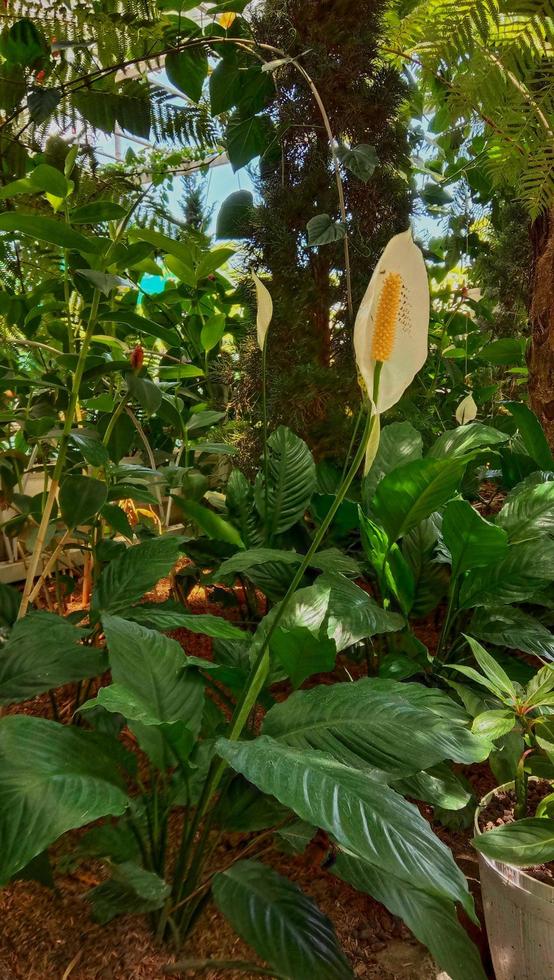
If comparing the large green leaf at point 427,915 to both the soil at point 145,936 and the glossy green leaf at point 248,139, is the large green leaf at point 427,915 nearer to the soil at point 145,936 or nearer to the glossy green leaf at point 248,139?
the soil at point 145,936

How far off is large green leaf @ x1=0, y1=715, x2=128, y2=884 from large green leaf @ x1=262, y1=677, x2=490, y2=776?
8.3 inches

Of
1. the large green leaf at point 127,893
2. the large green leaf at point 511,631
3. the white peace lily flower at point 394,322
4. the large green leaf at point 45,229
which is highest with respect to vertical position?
the large green leaf at point 45,229

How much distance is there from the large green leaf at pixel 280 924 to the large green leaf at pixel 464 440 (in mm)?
817

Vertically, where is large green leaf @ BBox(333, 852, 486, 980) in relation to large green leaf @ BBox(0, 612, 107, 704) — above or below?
below

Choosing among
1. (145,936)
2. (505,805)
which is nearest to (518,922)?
(505,805)

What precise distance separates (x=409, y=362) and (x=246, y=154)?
1.31 meters

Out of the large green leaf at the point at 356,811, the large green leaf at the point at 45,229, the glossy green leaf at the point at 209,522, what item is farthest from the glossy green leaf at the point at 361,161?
the large green leaf at the point at 356,811

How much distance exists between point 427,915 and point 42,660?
1.87 ft

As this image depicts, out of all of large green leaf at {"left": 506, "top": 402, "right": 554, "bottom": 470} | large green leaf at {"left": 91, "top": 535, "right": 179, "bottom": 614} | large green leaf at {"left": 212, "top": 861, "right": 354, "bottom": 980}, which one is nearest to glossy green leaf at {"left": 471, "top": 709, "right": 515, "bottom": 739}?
large green leaf at {"left": 212, "top": 861, "right": 354, "bottom": 980}

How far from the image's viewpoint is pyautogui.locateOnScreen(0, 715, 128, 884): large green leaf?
583 mm

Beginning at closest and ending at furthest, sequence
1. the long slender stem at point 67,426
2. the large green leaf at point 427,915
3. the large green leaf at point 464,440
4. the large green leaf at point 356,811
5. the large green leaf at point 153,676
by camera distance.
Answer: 1. the large green leaf at point 356,811
2. the large green leaf at point 427,915
3. the large green leaf at point 153,676
4. the long slender stem at point 67,426
5. the large green leaf at point 464,440

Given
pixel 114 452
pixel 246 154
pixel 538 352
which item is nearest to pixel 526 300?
pixel 538 352

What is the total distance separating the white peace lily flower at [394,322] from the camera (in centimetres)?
56

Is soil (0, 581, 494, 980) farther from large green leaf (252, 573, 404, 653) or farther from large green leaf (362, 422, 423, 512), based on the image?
large green leaf (362, 422, 423, 512)
